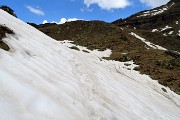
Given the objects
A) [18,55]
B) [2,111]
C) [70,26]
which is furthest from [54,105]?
[70,26]

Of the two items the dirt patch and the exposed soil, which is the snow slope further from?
the exposed soil

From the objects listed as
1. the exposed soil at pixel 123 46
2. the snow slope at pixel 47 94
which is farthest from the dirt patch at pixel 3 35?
the exposed soil at pixel 123 46

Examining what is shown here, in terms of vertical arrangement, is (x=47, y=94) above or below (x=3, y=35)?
below

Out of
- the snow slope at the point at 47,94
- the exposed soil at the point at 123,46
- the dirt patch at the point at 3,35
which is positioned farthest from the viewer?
the exposed soil at the point at 123,46

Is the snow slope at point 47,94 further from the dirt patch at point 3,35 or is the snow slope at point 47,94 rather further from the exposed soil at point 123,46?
the exposed soil at point 123,46

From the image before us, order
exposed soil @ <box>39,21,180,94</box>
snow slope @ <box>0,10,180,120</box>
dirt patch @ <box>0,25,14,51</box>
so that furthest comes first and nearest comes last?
1. exposed soil @ <box>39,21,180,94</box>
2. dirt patch @ <box>0,25,14,51</box>
3. snow slope @ <box>0,10,180,120</box>

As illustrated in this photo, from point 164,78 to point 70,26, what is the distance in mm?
40237

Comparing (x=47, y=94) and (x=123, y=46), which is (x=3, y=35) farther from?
(x=123, y=46)

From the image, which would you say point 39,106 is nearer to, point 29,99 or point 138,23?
point 29,99

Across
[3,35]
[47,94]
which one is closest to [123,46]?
[3,35]

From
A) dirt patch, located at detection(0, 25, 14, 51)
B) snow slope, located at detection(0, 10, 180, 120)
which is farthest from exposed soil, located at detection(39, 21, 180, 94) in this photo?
dirt patch, located at detection(0, 25, 14, 51)

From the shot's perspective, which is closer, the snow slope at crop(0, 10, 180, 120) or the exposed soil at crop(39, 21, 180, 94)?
the snow slope at crop(0, 10, 180, 120)

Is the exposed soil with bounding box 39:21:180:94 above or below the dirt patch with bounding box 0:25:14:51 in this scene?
above

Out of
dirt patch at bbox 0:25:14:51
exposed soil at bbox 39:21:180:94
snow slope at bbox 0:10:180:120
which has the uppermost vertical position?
exposed soil at bbox 39:21:180:94
